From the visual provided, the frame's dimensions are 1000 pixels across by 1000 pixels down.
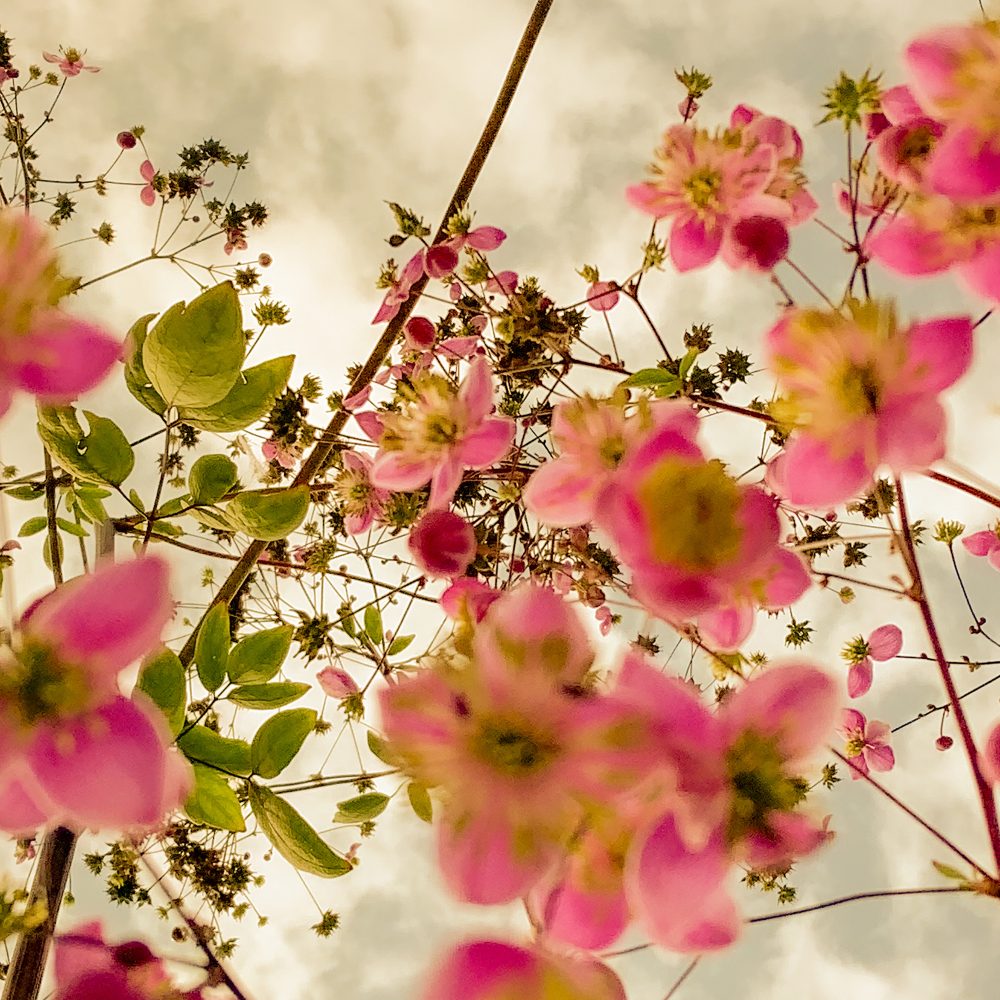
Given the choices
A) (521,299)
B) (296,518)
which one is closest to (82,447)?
(296,518)

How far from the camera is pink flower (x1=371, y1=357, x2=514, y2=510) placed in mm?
553

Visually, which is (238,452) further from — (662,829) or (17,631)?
(662,829)

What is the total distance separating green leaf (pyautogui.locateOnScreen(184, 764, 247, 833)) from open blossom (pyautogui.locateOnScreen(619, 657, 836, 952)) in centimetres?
29

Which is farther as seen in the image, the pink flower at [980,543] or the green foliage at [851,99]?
the pink flower at [980,543]

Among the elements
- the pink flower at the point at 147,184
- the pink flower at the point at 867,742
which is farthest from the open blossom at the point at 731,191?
the pink flower at the point at 147,184

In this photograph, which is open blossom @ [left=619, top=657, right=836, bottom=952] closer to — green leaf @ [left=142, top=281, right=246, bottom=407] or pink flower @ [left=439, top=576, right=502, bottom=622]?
pink flower @ [left=439, top=576, right=502, bottom=622]

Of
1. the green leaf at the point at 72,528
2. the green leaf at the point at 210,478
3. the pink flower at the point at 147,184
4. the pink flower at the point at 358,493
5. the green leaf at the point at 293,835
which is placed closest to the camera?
the green leaf at the point at 293,835

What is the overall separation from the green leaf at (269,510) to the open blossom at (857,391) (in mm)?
335

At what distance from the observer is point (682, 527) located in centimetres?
33

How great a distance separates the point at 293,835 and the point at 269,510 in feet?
0.73

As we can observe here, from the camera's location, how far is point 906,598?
0.41 m

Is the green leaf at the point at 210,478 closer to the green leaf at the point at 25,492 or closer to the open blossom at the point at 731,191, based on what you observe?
the green leaf at the point at 25,492

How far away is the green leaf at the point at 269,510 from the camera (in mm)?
546

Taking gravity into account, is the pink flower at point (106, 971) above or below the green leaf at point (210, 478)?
below
